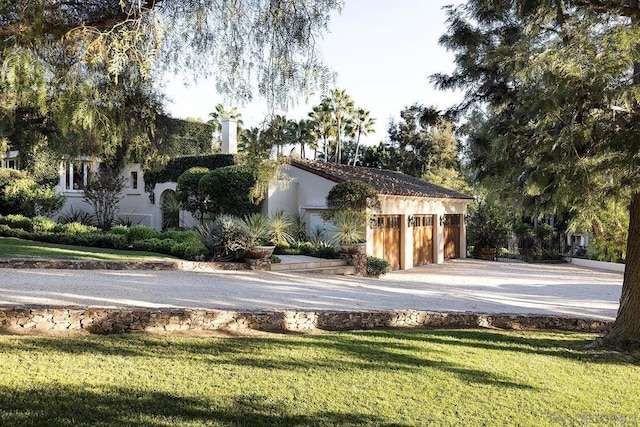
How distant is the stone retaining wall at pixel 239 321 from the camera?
719 cm

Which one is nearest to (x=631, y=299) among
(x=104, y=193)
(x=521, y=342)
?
(x=521, y=342)

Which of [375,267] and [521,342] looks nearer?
[521,342]

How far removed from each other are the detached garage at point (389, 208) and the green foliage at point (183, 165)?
3107 mm

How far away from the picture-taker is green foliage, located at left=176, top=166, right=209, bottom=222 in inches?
808

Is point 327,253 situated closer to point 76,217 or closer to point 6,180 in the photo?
point 76,217

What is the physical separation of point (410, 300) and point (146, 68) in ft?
26.7

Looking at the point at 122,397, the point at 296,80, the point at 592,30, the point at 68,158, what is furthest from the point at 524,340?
the point at 68,158

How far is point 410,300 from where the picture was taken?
1159 cm

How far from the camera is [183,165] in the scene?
2375cm

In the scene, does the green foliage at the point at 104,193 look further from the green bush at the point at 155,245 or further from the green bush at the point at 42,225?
the green bush at the point at 155,245

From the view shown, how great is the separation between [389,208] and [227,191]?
6.40 metres

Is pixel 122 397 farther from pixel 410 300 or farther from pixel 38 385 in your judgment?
pixel 410 300

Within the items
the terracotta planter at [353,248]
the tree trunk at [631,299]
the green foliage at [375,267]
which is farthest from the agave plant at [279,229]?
the tree trunk at [631,299]

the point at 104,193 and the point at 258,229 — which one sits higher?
the point at 104,193
